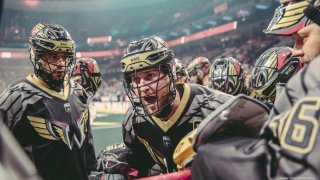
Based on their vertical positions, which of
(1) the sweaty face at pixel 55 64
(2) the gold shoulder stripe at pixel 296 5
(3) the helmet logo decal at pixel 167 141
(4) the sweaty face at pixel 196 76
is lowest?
(3) the helmet logo decal at pixel 167 141

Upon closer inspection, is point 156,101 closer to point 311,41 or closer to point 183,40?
point 311,41

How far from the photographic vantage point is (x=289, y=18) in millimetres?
1396

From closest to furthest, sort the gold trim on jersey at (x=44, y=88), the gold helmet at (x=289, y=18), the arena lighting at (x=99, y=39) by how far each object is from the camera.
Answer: the gold helmet at (x=289, y=18) → the gold trim on jersey at (x=44, y=88) → the arena lighting at (x=99, y=39)

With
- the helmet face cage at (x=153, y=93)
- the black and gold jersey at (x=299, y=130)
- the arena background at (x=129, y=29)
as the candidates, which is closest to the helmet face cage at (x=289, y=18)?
the black and gold jersey at (x=299, y=130)

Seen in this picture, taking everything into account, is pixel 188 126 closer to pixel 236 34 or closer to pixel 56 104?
pixel 56 104

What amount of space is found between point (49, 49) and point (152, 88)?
0.86 m

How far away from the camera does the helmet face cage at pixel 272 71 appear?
271 cm

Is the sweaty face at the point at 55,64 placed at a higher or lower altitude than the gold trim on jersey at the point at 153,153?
higher

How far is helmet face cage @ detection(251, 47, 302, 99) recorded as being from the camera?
2.71m

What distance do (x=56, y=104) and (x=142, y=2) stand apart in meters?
35.5

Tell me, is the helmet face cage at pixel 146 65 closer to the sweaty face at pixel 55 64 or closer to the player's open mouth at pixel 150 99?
the player's open mouth at pixel 150 99

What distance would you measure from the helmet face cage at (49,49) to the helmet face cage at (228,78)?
161cm

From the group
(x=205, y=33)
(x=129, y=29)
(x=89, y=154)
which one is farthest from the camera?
(x=129, y=29)

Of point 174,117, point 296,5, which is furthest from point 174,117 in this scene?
point 296,5
